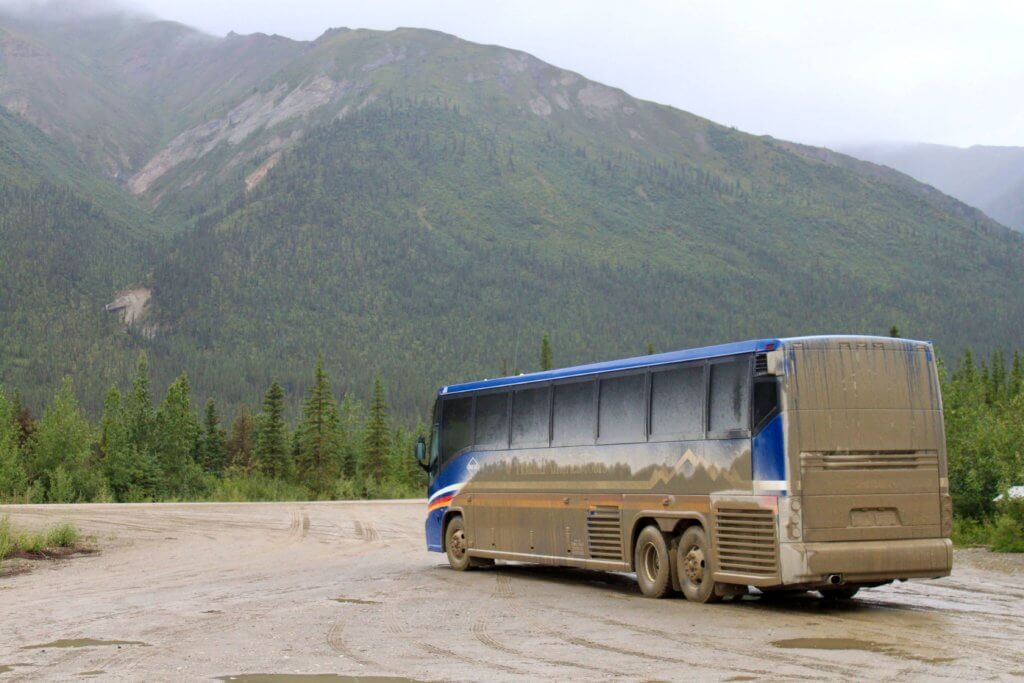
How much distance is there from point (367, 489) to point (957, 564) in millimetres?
48027

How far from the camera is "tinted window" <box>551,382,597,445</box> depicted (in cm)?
1878

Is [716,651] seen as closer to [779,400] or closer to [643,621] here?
[643,621]

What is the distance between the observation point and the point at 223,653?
484 inches

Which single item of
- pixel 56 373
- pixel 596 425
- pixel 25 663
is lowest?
pixel 25 663

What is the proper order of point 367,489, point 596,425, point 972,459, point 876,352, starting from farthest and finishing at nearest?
point 367,489, point 972,459, point 596,425, point 876,352

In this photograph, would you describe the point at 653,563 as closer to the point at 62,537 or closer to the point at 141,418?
the point at 62,537

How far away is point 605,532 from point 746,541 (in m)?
3.42

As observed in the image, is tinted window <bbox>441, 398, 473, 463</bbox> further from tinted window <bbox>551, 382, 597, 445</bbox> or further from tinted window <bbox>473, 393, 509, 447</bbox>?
tinted window <bbox>551, 382, 597, 445</bbox>

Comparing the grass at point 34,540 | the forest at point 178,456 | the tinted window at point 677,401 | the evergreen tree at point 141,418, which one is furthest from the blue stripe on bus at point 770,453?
the evergreen tree at point 141,418

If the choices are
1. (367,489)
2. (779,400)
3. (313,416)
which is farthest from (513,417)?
(313,416)

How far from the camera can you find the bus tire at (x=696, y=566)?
52.2 ft

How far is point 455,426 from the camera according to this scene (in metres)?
22.9

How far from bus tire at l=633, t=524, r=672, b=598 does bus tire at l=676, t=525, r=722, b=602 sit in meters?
0.22

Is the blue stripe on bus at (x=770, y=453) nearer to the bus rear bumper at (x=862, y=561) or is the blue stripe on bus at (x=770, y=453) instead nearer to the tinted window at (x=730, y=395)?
the tinted window at (x=730, y=395)
